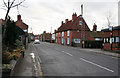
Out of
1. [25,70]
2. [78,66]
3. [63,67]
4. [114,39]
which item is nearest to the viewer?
[25,70]

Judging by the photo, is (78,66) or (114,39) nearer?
(78,66)

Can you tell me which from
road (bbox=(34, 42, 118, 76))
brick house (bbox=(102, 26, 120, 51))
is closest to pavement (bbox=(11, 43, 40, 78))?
road (bbox=(34, 42, 118, 76))

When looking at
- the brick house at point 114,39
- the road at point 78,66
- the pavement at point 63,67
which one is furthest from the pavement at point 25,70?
the brick house at point 114,39

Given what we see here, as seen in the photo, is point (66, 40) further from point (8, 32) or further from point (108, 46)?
point (8, 32)

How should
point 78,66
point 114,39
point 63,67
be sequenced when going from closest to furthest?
point 63,67 → point 78,66 → point 114,39

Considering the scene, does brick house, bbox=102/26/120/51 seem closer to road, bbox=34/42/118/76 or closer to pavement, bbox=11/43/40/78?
road, bbox=34/42/118/76

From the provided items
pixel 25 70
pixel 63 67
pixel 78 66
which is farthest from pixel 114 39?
pixel 25 70

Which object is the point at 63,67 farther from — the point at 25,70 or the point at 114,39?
the point at 114,39

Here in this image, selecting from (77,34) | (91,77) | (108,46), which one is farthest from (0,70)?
(77,34)

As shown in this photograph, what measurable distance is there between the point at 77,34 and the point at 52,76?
37400 millimetres

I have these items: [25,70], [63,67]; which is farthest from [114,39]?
[25,70]

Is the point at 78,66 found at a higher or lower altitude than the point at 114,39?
lower

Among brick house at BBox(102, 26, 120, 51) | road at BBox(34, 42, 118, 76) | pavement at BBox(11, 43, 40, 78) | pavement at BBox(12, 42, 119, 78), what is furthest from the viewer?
brick house at BBox(102, 26, 120, 51)

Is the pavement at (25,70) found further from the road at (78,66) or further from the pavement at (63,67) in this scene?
the road at (78,66)
